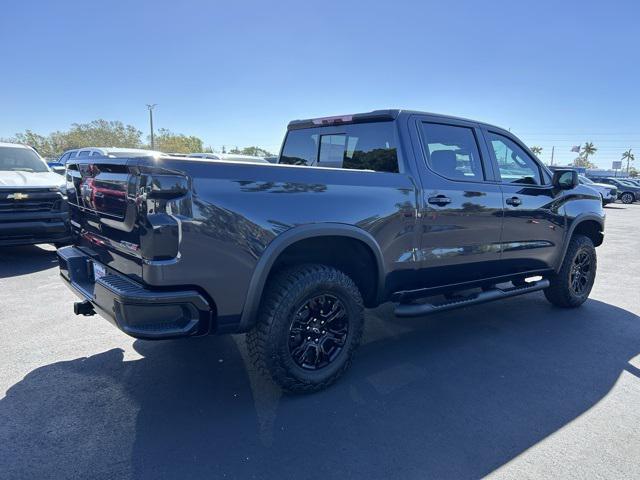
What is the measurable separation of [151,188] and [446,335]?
310 centimetres

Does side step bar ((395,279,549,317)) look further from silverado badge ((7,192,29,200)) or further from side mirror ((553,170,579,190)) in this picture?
silverado badge ((7,192,29,200))

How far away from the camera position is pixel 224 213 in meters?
2.50

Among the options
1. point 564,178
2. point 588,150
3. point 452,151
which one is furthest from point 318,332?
point 588,150

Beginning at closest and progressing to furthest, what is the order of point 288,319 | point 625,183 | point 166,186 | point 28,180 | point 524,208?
1. point 166,186
2. point 288,319
3. point 524,208
4. point 28,180
5. point 625,183

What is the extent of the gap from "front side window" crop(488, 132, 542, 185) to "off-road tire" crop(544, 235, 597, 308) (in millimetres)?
1030

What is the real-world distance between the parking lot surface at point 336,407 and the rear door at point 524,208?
2.44ft

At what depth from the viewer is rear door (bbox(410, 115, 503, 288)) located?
352cm

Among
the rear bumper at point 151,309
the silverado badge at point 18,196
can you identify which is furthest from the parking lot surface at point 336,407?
the silverado badge at point 18,196

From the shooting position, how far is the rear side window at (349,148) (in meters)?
3.56

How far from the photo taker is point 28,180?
6699 mm

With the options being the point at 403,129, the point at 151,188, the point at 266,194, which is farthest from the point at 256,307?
the point at 403,129

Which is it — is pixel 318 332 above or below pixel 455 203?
below

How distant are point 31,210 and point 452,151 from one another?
5999 mm

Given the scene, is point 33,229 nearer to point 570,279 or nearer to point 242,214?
point 242,214
